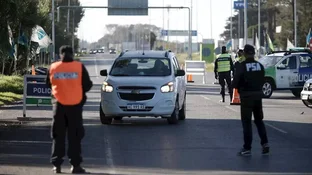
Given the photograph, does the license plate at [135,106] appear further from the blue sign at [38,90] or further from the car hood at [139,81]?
the blue sign at [38,90]

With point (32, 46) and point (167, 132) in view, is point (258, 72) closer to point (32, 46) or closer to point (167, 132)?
point (167, 132)

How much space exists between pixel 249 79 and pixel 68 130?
3728 millimetres

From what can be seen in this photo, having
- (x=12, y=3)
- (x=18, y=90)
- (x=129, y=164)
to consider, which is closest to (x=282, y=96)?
(x=18, y=90)

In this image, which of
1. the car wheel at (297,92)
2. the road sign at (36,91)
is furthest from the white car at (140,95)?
the car wheel at (297,92)

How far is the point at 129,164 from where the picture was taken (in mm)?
13039

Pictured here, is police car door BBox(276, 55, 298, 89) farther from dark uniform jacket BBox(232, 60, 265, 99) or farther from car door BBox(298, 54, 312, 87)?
dark uniform jacket BBox(232, 60, 265, 99)

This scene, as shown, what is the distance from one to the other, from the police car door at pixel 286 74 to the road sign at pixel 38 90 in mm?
12931

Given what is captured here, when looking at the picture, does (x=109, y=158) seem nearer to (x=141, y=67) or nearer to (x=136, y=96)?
(x=136, y=96)

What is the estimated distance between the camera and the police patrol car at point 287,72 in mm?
31625

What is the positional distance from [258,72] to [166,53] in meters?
7.14

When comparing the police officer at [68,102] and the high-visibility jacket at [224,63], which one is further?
the high-visibility jacket at [224,63]

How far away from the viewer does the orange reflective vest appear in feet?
38.3

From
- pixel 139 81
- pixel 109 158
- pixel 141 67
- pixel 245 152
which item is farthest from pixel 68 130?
pixel 141 67

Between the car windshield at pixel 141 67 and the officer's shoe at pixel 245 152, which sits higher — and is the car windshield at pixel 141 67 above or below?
above
